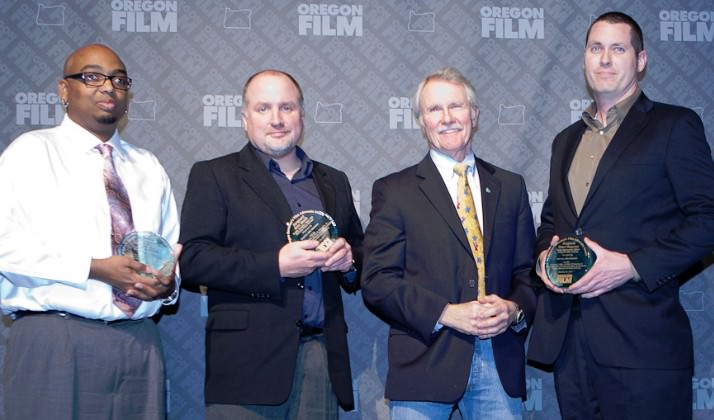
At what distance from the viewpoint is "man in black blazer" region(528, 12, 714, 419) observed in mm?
2840

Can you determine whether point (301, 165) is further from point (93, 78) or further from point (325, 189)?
point (93, 78)

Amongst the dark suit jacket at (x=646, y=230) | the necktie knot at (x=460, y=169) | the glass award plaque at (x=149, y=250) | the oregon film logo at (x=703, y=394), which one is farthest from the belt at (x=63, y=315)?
the oregon film logo at (x=703, y=394)

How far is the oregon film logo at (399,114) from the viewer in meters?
3.99

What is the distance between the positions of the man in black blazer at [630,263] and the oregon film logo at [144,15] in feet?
6.97

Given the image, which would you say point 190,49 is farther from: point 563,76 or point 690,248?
point 690,248

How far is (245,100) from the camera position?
3303 millimetres

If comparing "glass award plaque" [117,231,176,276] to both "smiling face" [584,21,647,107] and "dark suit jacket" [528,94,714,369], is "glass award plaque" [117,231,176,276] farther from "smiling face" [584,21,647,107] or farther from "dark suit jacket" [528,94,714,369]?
"smiling face" [584,21,647,107]

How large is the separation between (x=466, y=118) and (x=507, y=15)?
1.21m

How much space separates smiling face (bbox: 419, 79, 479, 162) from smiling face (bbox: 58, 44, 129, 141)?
1.23 meters

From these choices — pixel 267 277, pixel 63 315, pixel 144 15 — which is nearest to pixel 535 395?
pixel 267 277

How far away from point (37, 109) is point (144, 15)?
2.31 feet

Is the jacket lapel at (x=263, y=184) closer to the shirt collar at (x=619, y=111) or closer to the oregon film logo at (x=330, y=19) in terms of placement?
the oregon film logo at (x=330, y=19)

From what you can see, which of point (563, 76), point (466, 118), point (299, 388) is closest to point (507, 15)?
point (563, 76)

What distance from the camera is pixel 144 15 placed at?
3.93 meters
